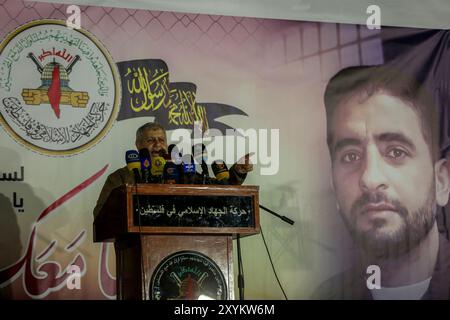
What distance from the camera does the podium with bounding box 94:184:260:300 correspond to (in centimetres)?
349

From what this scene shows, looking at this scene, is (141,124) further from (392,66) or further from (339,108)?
(392,66)

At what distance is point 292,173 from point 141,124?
986mm

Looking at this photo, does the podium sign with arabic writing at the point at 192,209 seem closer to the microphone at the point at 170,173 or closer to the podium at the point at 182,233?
the podium at the point at 182,233

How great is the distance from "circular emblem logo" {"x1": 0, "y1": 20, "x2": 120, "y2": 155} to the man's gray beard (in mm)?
1651

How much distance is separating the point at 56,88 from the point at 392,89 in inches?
84.2

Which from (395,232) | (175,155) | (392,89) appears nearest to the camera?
(175,155)

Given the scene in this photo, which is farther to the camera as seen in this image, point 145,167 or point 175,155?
point 175,155

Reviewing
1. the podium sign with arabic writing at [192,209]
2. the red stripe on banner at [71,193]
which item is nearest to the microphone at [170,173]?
the podium sign with arabic writing at [192,209]

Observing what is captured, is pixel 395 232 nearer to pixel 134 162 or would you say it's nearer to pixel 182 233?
pixel 182 233

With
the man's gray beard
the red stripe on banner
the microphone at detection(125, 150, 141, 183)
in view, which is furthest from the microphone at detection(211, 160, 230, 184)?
the man's gray beard

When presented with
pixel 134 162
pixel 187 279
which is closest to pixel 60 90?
pixel 134 162

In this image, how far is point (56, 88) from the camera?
4797 millimetres

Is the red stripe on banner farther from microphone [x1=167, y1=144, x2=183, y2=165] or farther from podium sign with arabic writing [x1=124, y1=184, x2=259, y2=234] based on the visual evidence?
podium sign with arabic writing [x1=124, y1=184, x2=259, y2=234]
